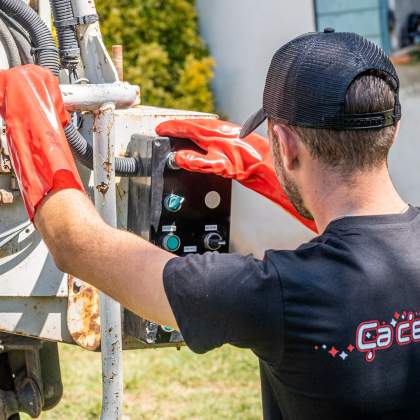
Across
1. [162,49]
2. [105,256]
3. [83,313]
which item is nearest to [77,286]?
[83,313]

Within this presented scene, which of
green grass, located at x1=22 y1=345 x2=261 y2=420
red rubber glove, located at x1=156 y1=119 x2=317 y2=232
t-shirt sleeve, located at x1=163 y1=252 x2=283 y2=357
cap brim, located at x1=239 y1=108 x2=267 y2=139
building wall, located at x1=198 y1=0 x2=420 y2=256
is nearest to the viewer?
t-shirt sleeve, located at x1=163 y1=252 x2=283 y2=357

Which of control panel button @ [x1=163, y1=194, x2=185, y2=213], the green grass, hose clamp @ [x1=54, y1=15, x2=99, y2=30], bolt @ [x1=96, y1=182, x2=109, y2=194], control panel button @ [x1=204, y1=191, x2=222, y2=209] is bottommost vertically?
the green grass

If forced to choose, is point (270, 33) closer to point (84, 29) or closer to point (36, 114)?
point (84, 29)

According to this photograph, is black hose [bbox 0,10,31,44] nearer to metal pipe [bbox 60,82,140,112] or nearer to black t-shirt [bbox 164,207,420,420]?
metal pipe [bbox 60,82,140,112]

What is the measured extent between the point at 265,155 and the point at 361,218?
102 centimetres

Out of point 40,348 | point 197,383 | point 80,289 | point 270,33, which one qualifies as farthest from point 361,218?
point 270,33

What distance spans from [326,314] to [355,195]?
0.23m

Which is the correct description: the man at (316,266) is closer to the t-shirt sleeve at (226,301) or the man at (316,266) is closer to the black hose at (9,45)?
the t-shirt sleeve at (226,301)

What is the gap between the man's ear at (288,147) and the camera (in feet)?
5.95

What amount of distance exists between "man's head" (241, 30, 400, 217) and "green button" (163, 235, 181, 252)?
94cm

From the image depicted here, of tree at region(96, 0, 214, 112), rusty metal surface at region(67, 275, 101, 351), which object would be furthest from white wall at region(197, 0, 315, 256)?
rusty metal surface at region(67, 275, 101, 351)

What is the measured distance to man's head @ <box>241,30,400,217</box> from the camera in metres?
1.76

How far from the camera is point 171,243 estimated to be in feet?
9.09

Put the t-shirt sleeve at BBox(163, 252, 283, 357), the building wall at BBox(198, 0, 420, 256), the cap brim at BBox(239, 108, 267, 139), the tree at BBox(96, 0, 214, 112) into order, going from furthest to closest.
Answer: the tree at BBox(96, 0, 214, 112), the building wall at BBox(198, 0, 420, 256), the cap brim at BBox(239, 108, 267, 139), the t-shirt sleeve at BBox(163, 252, 283, 357)
